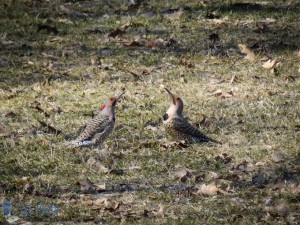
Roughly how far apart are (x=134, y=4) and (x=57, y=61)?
3.33 metres

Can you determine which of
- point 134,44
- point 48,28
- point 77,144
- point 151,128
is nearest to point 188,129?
point 151,128

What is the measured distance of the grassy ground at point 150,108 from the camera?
7.68 metres

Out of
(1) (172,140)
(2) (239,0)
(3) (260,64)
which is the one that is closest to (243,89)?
(3) (260,64)

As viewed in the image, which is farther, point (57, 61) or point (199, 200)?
point (57, 61)

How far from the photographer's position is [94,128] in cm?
928

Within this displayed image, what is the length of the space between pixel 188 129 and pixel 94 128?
87 centimetres

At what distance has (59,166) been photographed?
8641 mm

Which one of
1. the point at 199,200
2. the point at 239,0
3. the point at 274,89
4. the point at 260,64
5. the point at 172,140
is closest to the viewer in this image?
the point at 199,200

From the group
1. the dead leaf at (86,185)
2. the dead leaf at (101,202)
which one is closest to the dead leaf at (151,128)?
the dead leaf at (86,185)

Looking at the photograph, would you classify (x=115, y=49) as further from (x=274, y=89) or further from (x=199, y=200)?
(x=199, y=200)

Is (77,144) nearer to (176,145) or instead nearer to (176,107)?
(176,145)

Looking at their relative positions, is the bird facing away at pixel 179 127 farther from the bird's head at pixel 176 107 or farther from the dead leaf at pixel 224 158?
the dead leaf at pixel 224 158

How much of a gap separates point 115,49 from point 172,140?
180 inches

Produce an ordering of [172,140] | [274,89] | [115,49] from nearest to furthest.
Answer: [172,140], [274,89], [115,49]
